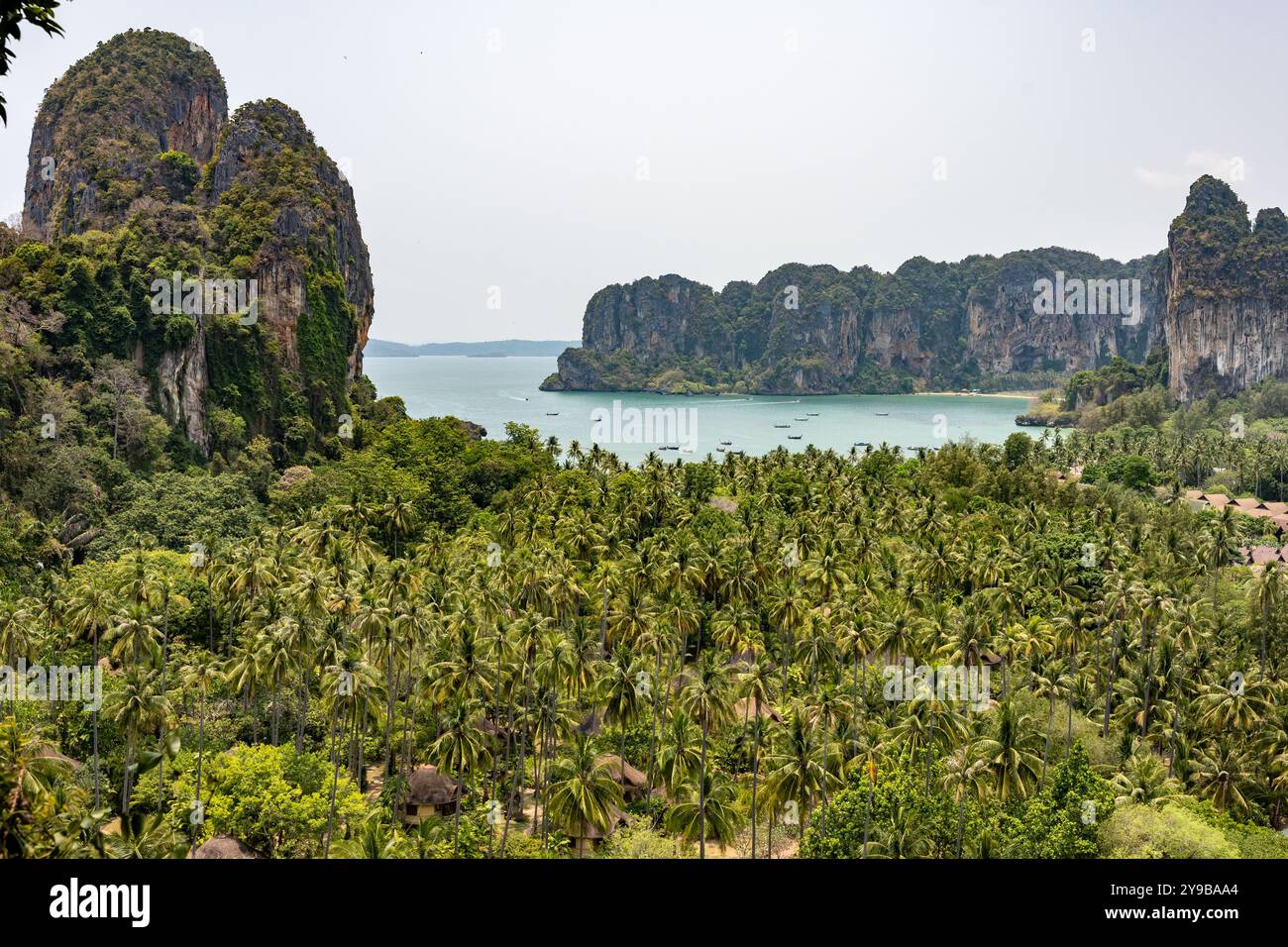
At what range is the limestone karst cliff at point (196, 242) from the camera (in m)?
95.9

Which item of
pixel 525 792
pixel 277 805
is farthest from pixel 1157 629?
pixel 277 805

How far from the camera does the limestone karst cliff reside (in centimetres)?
9594

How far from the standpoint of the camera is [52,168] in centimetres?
13112

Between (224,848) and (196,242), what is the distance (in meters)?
91.3

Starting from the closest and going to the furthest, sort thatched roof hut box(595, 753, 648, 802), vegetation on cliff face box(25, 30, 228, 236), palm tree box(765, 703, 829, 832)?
1. palm tree box(765, 703, 829, 832)
2. thatched roof hut box(595, 753, 648, 802)
3. vegetation on cliff face box(25, 30, 228, 236)

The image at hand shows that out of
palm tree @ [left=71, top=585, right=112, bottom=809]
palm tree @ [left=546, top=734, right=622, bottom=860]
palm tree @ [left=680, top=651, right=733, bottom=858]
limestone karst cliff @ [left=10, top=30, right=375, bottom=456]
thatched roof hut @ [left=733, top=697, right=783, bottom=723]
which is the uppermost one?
limestone karst cliff @ [left=10, top=30, right=375, bottom=456]

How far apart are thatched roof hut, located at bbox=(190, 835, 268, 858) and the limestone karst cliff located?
67534 millimetres

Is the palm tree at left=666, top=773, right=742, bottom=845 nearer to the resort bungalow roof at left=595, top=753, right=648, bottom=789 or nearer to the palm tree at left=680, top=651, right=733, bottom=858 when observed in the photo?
the palm tree at left=680, top=651, right=733, bottom=858

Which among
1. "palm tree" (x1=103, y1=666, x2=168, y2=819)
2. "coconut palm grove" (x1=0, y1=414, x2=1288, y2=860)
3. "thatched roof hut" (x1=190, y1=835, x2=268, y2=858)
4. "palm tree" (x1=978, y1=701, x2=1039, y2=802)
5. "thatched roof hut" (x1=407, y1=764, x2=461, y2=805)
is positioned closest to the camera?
"thatched roof hut" (x1=190, y1=835, x2=268, y2=858)

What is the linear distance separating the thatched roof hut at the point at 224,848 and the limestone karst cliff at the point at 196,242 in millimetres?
67534

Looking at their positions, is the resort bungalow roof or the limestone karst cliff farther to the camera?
the limestone karst cliff

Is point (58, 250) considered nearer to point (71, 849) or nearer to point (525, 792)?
point (525, 792)

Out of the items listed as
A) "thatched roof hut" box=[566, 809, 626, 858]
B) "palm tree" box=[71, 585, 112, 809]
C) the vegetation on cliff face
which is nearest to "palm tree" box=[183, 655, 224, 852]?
"palm tree" box=[71, 585, 112, 809]

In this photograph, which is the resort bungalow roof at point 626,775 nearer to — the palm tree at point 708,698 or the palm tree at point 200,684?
the palm tree at point 708,698
